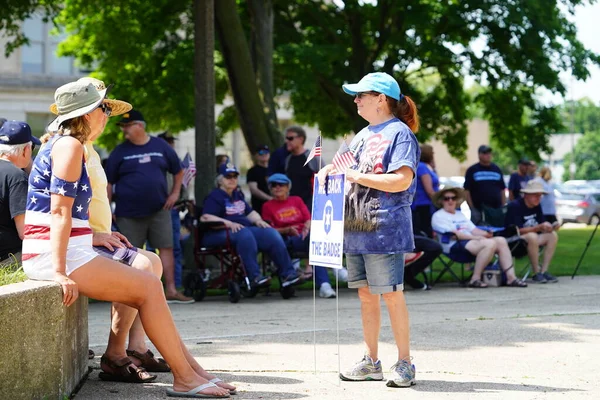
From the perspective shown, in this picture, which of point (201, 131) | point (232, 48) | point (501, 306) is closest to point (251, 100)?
point (232, 48)

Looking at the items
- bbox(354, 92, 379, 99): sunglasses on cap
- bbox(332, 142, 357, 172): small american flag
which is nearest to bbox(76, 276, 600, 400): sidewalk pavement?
bbox(332, 142, 357, 172): small american flag

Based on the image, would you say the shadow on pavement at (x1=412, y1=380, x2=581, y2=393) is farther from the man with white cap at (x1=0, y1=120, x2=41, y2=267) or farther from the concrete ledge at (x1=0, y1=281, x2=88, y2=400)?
the man with white cap at (x1=0, y1=120, x2=41, y2=267)

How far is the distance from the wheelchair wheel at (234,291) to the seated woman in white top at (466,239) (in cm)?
317

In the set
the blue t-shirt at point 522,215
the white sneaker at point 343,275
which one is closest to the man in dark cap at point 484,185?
the blue t-shirt at point 522,215

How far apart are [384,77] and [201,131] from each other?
8.26 meters

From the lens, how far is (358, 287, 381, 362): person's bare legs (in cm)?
701

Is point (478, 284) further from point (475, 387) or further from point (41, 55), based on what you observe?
point (41, 55)

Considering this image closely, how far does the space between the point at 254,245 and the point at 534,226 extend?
445 cm

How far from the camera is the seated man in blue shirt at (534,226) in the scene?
1495 cm

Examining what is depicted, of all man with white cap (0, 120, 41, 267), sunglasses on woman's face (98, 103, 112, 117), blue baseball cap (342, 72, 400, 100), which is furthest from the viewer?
man with white cap (0, 120, 41, 267)

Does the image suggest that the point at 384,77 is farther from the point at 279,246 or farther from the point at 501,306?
the point at 279,246

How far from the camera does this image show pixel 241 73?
18000mm

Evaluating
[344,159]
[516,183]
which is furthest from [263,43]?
[344,159]

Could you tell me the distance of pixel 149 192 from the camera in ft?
40.2
